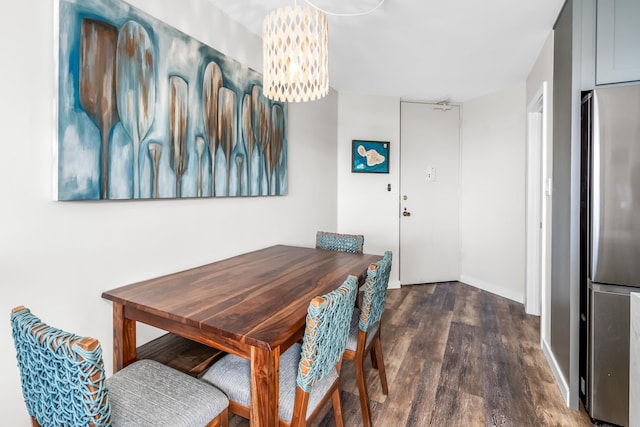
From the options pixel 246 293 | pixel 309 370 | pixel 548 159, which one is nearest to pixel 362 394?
pixel 309 370

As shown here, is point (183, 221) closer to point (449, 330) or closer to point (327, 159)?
point (327, 159)

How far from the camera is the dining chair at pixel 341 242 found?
7.76 ft

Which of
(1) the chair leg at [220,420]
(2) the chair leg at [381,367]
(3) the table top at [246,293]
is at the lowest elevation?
(2) the chair leg at [381,367]

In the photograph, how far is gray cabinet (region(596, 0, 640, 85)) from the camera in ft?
→ 5.39

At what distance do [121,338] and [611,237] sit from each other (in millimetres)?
2378

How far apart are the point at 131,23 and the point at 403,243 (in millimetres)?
3540

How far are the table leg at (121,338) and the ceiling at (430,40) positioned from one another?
185 cm

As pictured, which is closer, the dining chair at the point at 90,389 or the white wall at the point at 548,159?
the dining chair at the point at 90,389

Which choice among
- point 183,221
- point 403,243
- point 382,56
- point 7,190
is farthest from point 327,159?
point 7,190

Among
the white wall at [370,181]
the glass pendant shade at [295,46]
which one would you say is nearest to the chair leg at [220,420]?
the glass pendant shade at [295,46]

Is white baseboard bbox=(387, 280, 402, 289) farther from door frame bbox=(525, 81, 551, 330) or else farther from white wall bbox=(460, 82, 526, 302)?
door frame bbox=(525, 81, 551, 330)

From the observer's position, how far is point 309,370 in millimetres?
1095

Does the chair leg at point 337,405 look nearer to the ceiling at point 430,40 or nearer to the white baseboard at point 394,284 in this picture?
the ceiling at point 430,40

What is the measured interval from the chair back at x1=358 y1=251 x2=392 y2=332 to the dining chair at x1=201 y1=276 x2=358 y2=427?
263mm
